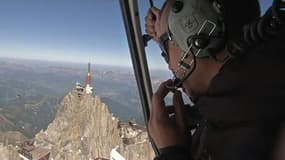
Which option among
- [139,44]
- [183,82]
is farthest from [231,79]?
[139,44]

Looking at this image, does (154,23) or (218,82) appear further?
(154,23)

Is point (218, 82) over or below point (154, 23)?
below

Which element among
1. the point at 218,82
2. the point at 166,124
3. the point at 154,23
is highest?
the point at 154,23

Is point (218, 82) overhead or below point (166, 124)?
overhead

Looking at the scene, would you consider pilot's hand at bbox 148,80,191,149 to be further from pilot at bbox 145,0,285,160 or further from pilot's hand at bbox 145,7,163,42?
pilot's hand at bbox 145,7,163,42

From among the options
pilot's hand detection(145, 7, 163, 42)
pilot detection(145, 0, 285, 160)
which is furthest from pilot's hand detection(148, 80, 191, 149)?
pilot's hand detection(145, 7, 163, 42)

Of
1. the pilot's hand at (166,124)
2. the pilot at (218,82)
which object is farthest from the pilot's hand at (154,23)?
the pilot's hand at (166,124)

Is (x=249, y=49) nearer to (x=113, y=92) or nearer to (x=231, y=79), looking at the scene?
(x=231, y=79)

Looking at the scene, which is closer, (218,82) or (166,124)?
(218,82)
